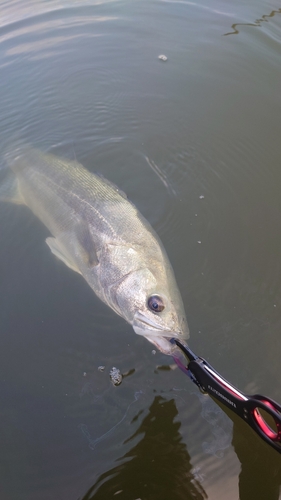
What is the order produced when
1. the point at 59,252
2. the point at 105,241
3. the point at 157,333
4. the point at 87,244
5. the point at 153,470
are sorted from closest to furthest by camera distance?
the point at 153,470, the point at 157,333, the point at 105,241, the point at 87,244, the point at 59,252

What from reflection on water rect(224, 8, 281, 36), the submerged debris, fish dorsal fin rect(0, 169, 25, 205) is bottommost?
the submerged debris

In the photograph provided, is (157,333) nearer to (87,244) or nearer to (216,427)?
(216,427)

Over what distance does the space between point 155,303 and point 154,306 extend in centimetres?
2

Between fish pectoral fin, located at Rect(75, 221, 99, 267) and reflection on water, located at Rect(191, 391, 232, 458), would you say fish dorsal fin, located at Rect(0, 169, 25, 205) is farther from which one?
reflection on water, located at Rect(191, 391, 232, 458)

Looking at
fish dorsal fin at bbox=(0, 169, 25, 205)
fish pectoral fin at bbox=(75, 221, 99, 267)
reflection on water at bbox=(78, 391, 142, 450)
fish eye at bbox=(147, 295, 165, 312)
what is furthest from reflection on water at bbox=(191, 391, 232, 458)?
fish dorsal fin at bbox=(0, 169, 25, 205)

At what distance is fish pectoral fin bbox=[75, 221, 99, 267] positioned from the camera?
11.2ft

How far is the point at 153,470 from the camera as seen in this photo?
8.39 feet

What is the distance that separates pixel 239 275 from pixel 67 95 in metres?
4.29

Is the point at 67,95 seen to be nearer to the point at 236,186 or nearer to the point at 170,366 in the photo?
the point at 236,186

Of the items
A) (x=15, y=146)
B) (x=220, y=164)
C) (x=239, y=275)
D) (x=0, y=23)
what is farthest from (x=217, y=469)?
(x=0, y=23)

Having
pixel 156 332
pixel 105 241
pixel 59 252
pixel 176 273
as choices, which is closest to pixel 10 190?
pixel 59 252

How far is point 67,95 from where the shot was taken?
6.11 meters

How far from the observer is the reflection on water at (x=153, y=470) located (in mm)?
2461

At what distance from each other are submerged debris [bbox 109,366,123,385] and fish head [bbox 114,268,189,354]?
455 millimetres
